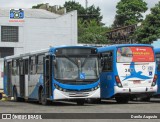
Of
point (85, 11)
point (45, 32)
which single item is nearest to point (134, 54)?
point (45, 32)

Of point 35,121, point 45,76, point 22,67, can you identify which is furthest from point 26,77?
point 35,121

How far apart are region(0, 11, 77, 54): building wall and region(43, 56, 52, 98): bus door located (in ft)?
172

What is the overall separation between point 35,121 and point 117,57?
1083 centimetres

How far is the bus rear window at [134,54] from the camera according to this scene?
2509cm

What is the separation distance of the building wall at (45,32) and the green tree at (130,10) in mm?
19806

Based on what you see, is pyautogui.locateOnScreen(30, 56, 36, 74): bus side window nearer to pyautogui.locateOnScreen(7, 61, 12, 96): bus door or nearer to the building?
pyautogui.locateOnScreen(7, 61, 12, 96): bus door

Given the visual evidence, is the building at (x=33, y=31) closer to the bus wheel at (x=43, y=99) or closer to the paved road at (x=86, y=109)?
the bus wheel at (x=43, y=99)

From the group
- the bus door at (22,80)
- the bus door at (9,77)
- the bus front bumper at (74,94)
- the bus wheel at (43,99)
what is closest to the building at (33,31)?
the bus door at (9,77)

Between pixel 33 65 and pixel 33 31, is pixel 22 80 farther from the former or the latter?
pixel 33 31

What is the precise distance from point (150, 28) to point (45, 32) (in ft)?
81.1

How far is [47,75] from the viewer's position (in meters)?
24.3

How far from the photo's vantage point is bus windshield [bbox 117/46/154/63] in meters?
25.1

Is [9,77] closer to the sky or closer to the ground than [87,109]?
closer to the sky

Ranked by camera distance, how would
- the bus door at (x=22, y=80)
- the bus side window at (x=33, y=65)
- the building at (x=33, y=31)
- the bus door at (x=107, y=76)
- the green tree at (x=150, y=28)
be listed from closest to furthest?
the bus door at (x=107, y=76) → the bus side window at (x=33, y=65) → the bus door at (x=22, y=80) → the green tree at (x=150, y=28) → the building at (x=33, y=31)
